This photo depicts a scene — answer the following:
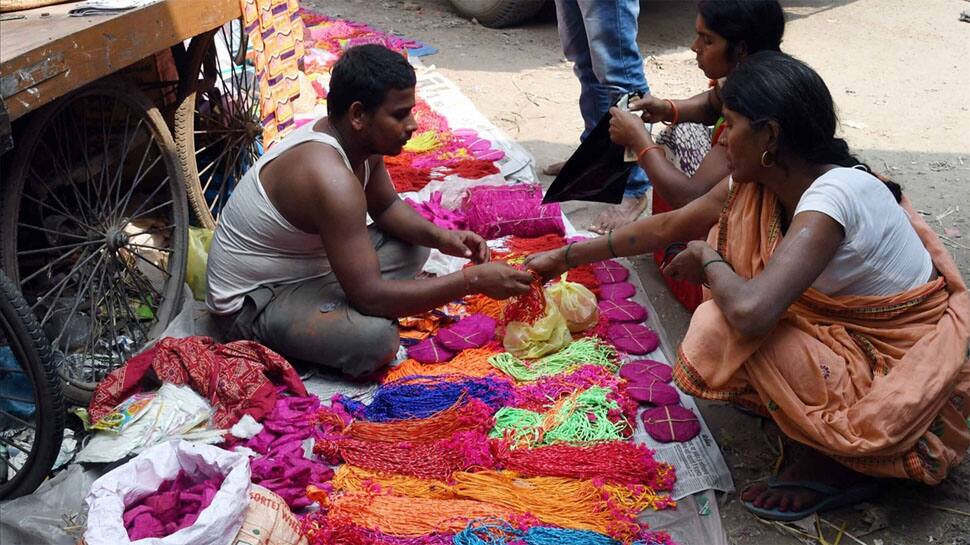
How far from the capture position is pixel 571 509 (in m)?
2.49

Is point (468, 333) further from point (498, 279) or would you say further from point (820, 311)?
point (820, 311)

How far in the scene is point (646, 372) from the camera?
3.09 m

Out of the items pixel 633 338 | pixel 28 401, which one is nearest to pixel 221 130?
pixel 28 401

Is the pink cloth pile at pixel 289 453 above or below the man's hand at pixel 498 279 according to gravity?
below

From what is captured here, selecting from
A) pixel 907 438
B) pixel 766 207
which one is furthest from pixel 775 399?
pixel 766 207

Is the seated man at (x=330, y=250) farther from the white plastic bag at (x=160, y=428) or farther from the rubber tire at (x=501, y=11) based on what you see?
the rubber tire at (x=501, y=11)

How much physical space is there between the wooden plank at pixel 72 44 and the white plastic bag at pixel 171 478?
102 centimetres

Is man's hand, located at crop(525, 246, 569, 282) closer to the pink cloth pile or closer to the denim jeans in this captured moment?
the pink cloth pile

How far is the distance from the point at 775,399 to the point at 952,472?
2.43ft

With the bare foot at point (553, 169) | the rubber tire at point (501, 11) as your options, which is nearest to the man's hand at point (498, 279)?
the bare foot at point (553, 169)

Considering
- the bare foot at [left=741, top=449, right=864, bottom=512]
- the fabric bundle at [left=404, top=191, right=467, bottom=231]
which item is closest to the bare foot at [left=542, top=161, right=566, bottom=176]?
the fabric bundle at [left=404, top=191, right=467, bottom=231]

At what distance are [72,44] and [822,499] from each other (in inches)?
102

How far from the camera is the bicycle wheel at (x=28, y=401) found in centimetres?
237

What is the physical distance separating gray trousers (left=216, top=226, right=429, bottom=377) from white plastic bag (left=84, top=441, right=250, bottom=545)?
771 millimetres
